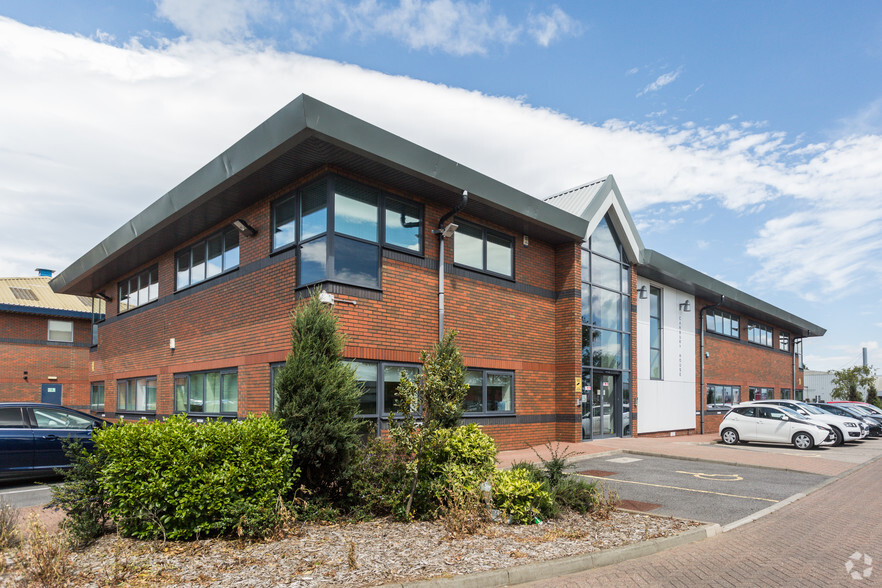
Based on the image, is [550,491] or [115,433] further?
[550,491]

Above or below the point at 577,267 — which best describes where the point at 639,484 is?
below

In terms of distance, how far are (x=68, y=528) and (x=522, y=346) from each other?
40.2 ft

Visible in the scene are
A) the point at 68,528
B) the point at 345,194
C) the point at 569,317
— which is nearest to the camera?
the point at 68,528

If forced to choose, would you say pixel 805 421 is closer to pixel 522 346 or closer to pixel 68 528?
pixel 522 346

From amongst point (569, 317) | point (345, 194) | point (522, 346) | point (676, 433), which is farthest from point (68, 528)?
point (676, 433)

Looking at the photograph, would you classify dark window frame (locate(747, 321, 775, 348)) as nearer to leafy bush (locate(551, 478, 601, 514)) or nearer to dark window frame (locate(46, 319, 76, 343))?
leafy bush (locate(551, 478, 601, 514))

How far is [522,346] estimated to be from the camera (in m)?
17.5

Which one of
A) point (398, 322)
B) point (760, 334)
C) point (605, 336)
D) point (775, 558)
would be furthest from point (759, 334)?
point (775, 558)

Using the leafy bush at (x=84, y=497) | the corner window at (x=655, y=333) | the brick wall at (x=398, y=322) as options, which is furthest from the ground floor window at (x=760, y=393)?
the leafy bush at (x=84, y=497)

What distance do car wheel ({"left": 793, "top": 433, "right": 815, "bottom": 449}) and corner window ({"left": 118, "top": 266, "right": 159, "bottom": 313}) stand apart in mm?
20986

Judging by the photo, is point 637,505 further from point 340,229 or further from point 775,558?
point 340,229

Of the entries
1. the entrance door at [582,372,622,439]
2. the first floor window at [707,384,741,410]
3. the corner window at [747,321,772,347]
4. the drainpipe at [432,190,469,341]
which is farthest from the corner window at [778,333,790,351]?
the drainpipe at [432,190,469,341]

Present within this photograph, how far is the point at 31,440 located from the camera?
11828 mm

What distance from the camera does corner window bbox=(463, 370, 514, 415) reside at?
616 inches
